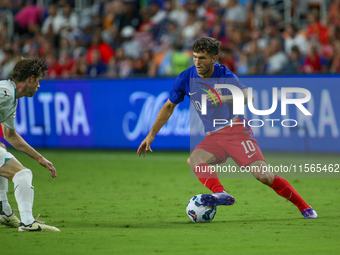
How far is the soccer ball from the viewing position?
630cm

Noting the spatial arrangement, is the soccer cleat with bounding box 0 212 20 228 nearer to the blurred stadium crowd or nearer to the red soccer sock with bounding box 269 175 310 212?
the red soccer sock with bounding box 269 175 310 212

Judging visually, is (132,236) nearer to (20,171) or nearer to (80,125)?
(20,171)

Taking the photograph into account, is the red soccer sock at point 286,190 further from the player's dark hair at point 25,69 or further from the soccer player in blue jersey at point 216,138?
the player's dark hair at point 25,69

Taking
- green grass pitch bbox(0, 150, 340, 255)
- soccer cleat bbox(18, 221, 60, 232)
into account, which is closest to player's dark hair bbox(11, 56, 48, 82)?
soccer cleat bbox(18, 221, 60, 232)

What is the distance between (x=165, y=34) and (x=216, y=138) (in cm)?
1172

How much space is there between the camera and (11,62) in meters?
18.6

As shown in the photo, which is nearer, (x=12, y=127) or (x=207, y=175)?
(x=12, y=127)

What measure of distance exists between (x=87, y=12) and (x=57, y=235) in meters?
16.5

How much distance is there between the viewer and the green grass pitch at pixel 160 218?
4949 millimetres

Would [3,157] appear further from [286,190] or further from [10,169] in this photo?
[286,190]

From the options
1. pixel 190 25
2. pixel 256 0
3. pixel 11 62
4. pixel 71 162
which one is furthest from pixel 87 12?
pixel 71 162

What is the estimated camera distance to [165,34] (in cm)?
1786

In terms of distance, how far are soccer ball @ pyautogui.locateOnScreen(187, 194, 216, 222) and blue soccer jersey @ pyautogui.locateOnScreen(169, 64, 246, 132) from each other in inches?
37.5

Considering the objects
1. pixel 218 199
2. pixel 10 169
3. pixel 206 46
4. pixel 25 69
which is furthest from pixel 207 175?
pixel 25 69
